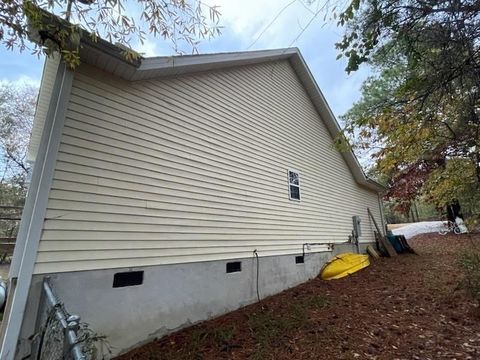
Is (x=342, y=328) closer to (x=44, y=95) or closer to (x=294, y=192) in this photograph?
(x=294, y=192)

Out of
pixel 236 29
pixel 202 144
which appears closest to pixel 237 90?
pixel 202 144

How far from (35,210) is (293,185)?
6401mm

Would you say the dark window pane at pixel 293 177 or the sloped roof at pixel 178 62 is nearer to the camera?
the sloped roof at pixel 178 62

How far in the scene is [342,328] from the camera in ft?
15.1

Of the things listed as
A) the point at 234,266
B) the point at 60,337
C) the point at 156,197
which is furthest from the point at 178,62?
the point at 60,337

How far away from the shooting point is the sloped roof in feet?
12.6

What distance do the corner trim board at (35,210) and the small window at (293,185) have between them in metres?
5.89

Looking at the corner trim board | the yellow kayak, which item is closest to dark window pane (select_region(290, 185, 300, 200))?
the yellow kayak

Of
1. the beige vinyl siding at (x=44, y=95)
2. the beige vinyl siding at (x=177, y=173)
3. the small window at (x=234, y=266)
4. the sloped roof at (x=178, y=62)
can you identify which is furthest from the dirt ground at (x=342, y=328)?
the beige vinyl siding at (x=44, y=95)

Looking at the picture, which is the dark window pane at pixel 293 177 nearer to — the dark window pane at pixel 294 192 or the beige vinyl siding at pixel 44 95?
the dark window pane at pixel 294 192

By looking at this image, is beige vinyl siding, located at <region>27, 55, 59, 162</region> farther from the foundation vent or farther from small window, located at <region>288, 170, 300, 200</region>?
small window, located at <region>288, 170, 300, 200</region>

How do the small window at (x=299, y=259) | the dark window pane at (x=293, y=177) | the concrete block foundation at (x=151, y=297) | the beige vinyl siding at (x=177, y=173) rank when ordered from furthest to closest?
the dark window pane at (x=293, y=177) < the small window at (x=299, y=259) < the beige vinyl siding at (x=177, y=173) < the concrete block foundation at (x=151, y=297)

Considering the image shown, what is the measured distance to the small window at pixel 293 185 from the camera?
8.08 m

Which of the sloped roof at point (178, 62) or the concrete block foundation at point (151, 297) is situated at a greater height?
the sloped roof at point (178, 62)
